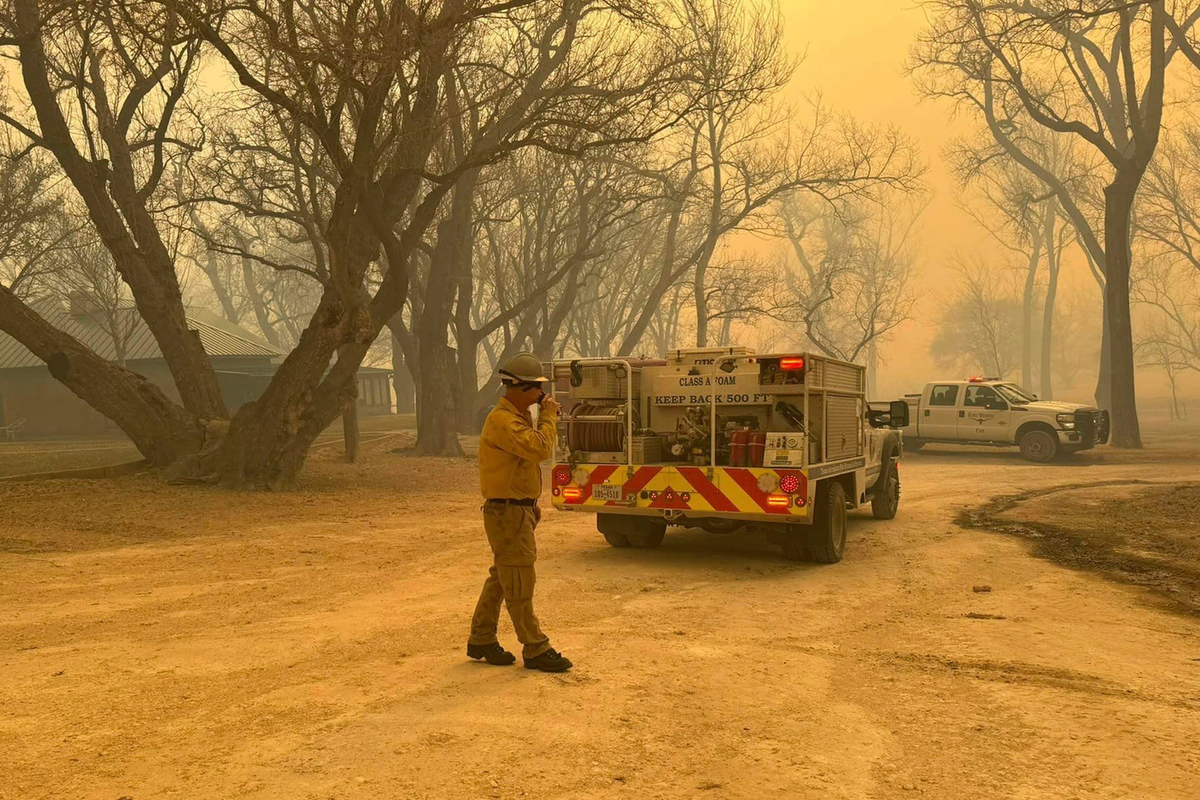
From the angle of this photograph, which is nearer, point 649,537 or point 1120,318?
point 649,537

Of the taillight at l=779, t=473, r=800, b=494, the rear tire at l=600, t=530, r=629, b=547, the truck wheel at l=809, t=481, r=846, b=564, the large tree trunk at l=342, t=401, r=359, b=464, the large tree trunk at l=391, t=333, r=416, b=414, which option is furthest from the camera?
the large tree trunk at l=391, t=333, r=416, b=414

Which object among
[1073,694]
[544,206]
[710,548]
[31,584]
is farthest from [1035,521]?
[544,206]

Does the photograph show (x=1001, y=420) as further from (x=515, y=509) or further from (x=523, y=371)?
(x=515, y=509)

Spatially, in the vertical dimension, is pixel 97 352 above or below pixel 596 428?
above

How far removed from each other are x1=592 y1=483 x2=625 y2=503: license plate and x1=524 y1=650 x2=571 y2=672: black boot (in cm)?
439

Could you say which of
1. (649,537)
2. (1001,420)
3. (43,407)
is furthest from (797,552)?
(43,407)

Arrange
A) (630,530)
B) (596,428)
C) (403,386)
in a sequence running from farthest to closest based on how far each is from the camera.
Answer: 1. (403,386)
2. (630,530)
3. (596,428)

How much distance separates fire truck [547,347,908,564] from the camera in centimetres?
1023

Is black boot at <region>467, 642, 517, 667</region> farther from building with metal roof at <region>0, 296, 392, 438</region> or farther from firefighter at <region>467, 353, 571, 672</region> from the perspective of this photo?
building with metal roof at <region>0, 296, 392, 438</region>

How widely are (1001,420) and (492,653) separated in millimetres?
22593

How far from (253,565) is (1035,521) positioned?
10128mm

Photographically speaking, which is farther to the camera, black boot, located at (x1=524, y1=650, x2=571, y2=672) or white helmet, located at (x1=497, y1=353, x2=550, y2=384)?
white helmet, located at (x1=497, y1=353, x2=550, y2=384)

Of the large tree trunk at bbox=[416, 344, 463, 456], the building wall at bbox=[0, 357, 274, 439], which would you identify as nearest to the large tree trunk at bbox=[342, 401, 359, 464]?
the large tree trunk at bbox=[416, 344, 463, 456]

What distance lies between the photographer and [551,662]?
650cm
